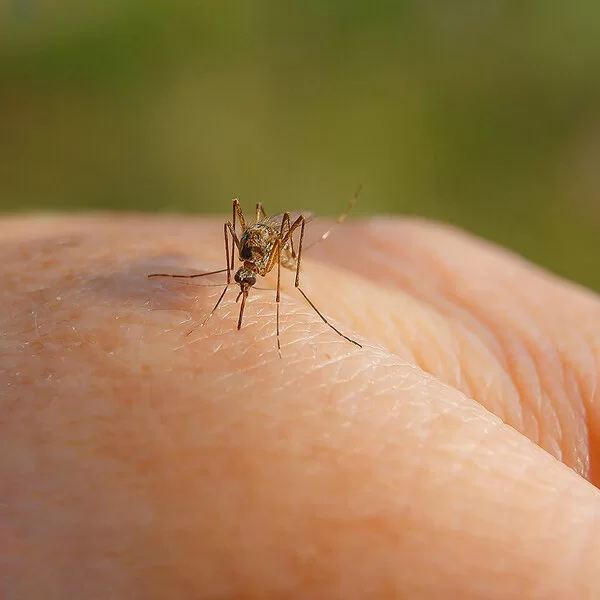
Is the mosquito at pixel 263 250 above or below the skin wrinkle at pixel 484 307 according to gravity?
above

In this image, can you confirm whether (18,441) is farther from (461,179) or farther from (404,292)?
(461,179)

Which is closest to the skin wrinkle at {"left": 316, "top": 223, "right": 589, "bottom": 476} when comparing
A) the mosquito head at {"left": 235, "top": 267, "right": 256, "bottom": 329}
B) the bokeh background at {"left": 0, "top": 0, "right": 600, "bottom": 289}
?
the mosquito head at {"left": 235, "top": 267, "right": 256, "bottom": 329}

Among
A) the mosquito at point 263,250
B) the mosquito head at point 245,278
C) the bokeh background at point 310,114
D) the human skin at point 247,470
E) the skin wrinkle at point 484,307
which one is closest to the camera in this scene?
the human skin at point 247,470

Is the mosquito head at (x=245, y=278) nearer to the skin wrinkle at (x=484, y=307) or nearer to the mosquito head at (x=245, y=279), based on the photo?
the mosquito head at (x=245, y=279)

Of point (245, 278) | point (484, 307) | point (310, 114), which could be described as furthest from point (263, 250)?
point (310, 114)

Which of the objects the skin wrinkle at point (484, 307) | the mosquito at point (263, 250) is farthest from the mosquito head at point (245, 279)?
the skin wrinkle at point (484, 307)

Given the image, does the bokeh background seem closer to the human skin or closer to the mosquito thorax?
the mosquito thorax

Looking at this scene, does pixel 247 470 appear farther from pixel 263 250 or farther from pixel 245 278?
pixel 263 250
